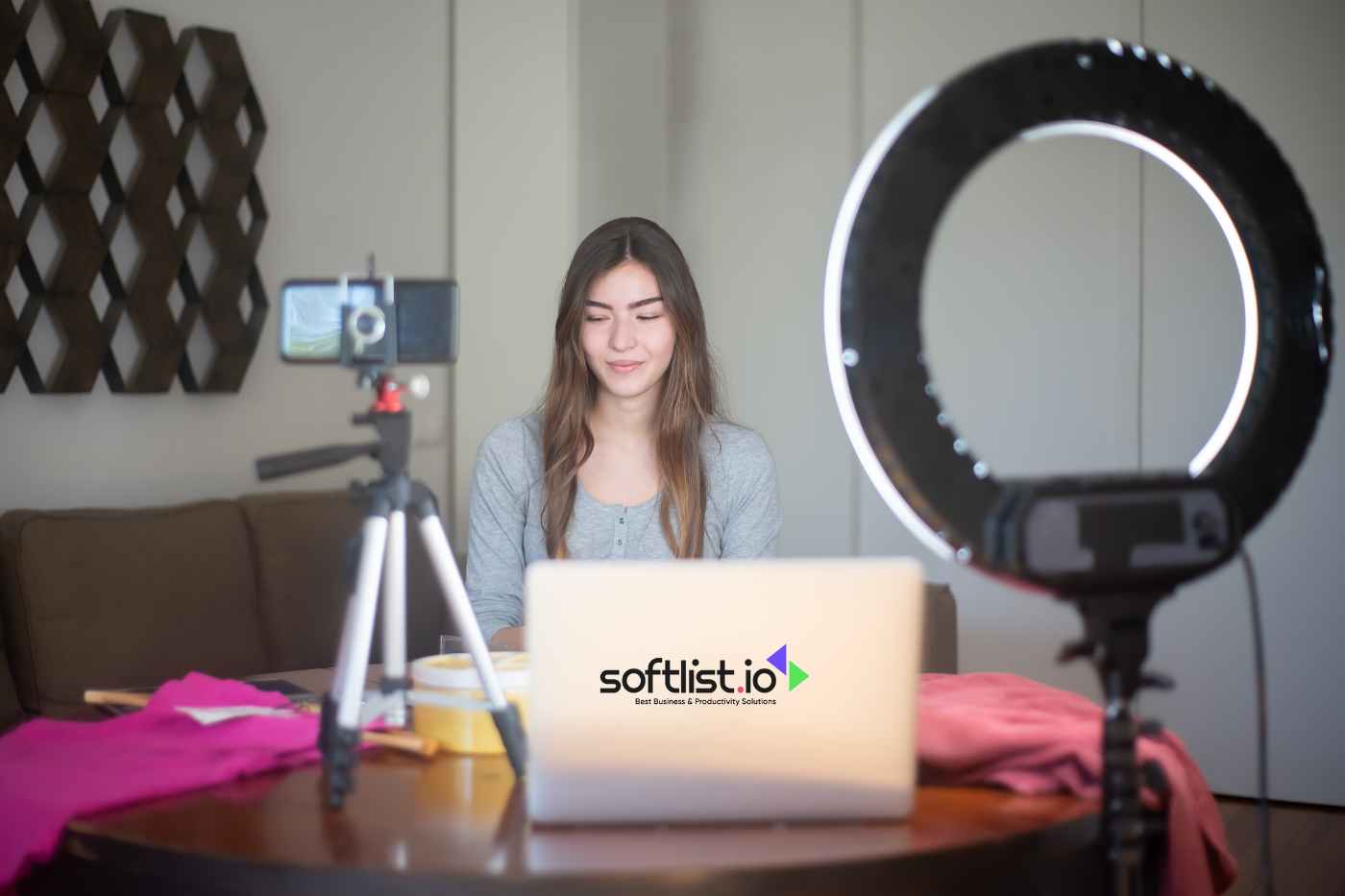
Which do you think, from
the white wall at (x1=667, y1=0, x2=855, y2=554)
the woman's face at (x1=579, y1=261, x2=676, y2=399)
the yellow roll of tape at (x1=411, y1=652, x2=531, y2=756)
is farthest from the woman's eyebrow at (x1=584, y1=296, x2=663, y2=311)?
the white wall at (x1=667, y1=0, x2=855, y2=554)

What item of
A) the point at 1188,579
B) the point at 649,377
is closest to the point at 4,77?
the point at 649,377

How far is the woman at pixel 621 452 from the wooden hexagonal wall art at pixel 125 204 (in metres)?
1.06

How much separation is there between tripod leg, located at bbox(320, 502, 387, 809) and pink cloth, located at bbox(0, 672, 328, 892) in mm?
123

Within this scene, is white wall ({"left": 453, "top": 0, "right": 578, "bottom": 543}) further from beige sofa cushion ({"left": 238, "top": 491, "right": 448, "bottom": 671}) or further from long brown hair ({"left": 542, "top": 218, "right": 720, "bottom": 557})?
long brown hair ({"left": 542, "top": 218, "right": 720, "bottom": 557})

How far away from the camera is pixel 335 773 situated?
1154 mm

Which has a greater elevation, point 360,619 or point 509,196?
point 509,196

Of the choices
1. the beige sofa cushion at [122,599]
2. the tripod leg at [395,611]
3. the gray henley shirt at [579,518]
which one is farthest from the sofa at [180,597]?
the tripod leg at [395,611]

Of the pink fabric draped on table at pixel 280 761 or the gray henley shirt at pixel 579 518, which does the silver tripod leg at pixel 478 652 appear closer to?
the pink fabric draped on table at pixel 280 761

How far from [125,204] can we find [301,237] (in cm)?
52

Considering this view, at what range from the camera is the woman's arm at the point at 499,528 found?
2.22 meters

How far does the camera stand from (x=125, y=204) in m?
2.92

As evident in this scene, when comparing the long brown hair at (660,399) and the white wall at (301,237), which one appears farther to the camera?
Answer: the white wall at (301,237)

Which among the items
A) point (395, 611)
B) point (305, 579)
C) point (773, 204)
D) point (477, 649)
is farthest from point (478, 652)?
point (773, 204)

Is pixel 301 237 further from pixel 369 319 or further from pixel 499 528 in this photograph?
pixel 369 319
